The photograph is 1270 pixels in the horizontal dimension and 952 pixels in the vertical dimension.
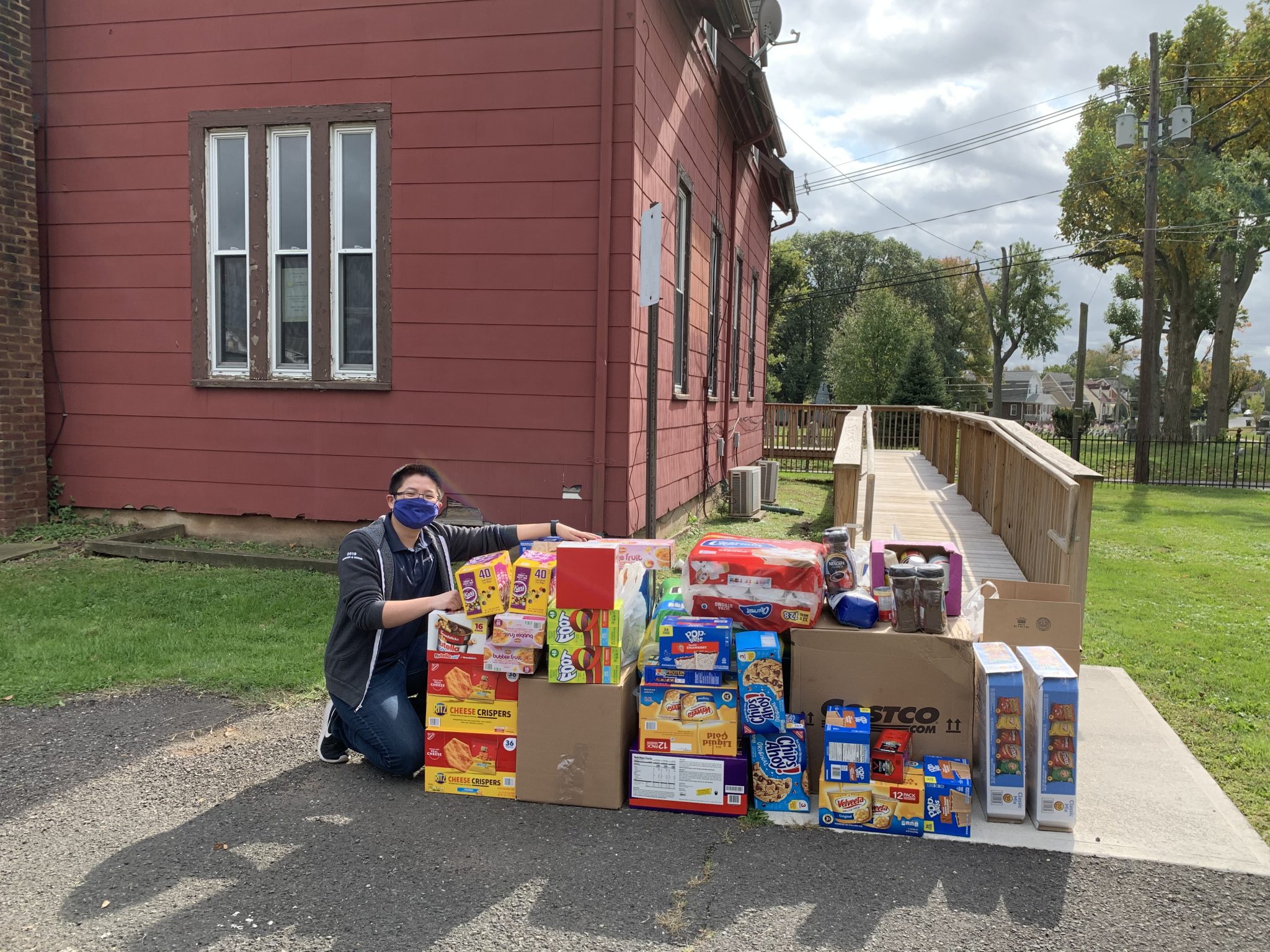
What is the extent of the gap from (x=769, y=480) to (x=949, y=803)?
10.7 m

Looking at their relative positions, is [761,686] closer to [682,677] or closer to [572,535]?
[682,677]

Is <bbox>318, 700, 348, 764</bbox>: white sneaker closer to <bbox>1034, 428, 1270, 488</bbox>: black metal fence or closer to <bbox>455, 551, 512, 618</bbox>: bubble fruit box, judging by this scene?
<bbox>455, 551, 512, 618</bbox>: bubble fruit box

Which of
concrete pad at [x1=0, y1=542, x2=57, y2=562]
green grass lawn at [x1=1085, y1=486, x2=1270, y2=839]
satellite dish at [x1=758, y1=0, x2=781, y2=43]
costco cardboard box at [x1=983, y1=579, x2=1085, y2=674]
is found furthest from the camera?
satellite dish at [x1=758, y1=0, x2=781, y2=43]

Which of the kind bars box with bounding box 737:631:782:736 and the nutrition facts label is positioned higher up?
the kind bars box with bounding box 737:631:782:736

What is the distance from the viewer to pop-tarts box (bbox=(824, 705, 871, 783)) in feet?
11.3

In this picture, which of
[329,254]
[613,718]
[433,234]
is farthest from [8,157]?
[613,718]

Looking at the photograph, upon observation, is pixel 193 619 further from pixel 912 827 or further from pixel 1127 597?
pixel 1127 597

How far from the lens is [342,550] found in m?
3.84

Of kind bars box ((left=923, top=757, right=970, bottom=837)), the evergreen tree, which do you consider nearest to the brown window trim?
kind bars box ((left=923, top=757, right=970, bottom=837))

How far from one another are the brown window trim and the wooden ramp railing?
5017 millimetres

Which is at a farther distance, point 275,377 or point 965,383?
point 965,383

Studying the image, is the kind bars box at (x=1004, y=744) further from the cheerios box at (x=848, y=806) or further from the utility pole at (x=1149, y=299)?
the utility pole at (x=1149, y=299)

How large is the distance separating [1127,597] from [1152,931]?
19.0ft

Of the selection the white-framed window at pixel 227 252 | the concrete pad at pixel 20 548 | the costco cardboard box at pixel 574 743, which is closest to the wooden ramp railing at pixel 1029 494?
the costco cardboard box at pixel 574 743
